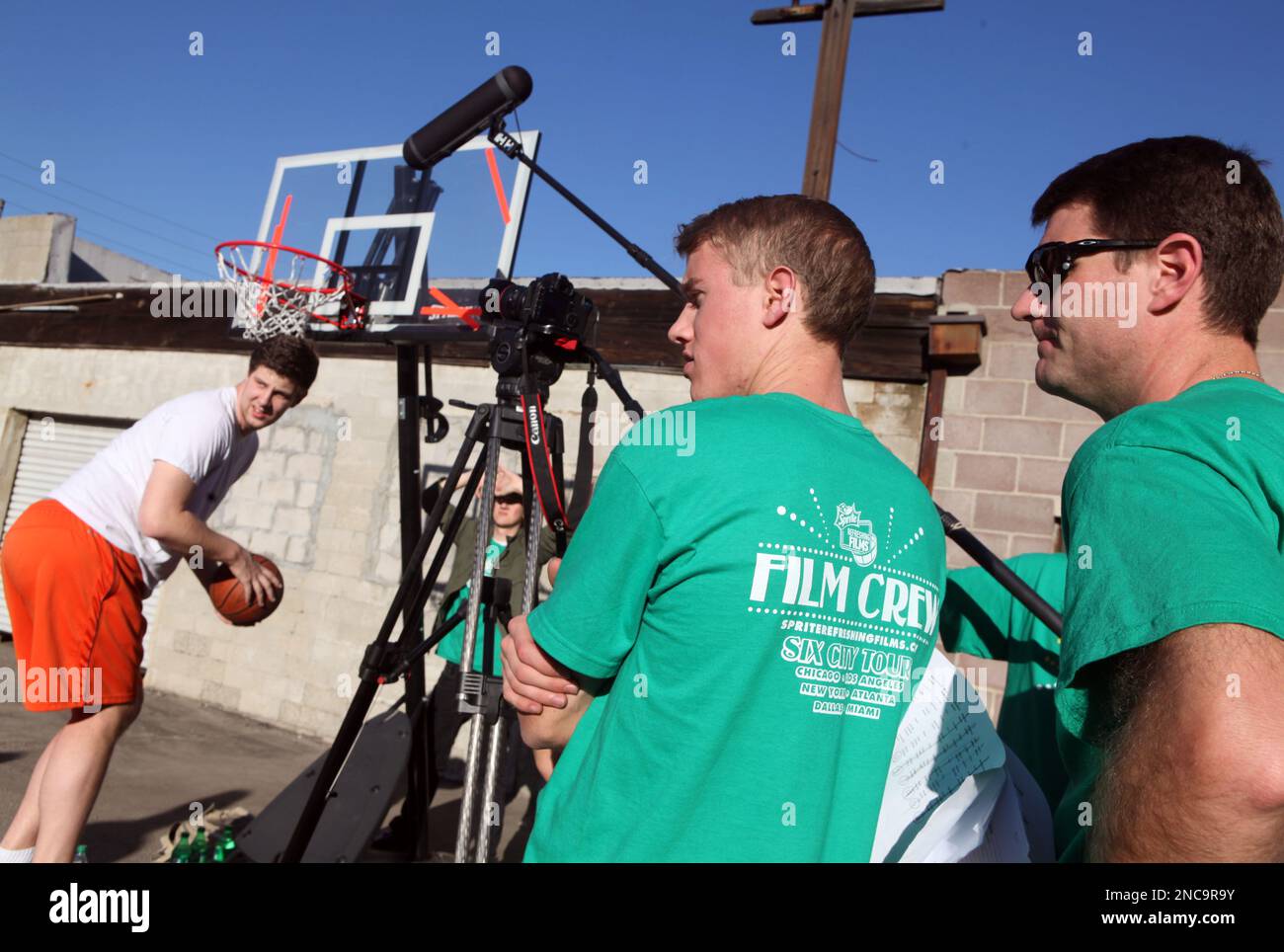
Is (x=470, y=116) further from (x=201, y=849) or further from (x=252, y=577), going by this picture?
(x=201, y=849)

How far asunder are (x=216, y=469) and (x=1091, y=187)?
284 cm

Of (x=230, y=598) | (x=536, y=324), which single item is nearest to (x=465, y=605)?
(x=230, y=598)

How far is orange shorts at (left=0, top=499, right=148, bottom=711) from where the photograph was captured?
9.05ft

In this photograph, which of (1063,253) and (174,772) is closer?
(1063,253)

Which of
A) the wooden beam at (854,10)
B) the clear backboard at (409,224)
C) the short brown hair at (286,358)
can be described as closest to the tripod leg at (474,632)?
the short brown hair at (286,358)

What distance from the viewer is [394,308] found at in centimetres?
506

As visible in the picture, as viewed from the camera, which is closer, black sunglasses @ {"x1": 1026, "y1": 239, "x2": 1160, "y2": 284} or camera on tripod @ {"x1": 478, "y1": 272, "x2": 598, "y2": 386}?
black sunglasses @ {"x1": 1026, "y1": 239, "x2": 1160, "y2": 284}

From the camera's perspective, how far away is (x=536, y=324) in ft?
8.60

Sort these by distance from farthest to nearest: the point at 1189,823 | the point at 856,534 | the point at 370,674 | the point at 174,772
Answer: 1. the point at 174,772
2. the point at 370,674
3. the point at 856,534
4. the point at 1189,823

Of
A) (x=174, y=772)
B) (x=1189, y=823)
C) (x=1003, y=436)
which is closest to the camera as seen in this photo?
(x=1189, y=823)

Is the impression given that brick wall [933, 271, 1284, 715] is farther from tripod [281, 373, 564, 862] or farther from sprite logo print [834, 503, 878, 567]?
sprite logo print [834, 503, 878, 567]

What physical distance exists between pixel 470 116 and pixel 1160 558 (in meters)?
2.84

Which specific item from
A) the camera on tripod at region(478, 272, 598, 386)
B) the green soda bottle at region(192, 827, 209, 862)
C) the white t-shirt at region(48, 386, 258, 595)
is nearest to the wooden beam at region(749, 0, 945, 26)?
the camera on tripod at region(478, 272, 598, 386)
